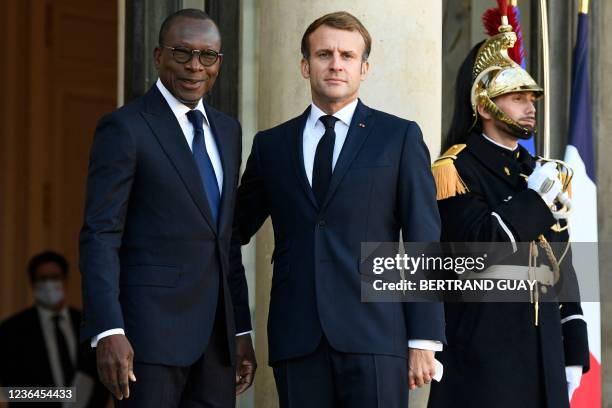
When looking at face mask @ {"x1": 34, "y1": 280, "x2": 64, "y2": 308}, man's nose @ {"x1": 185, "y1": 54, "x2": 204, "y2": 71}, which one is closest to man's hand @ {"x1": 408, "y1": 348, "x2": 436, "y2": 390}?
man's nose @ {"x1": 185, "y1": 54, "x2": 204, "y2": 71}

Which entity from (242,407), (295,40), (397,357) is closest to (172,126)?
(397,357)

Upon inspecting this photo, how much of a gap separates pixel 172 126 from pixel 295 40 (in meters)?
1.58

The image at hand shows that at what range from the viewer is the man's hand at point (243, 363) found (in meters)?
5.13

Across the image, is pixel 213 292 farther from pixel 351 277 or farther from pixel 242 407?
pixel 242 407

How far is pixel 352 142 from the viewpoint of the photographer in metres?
5.11

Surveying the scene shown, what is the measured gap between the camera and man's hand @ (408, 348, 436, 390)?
495 cm

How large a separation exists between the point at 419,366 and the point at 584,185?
2.63 m

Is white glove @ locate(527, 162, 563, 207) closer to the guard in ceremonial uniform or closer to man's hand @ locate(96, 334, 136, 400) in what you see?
the guard in ceremonial uniform

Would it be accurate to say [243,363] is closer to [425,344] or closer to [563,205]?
[425,344]

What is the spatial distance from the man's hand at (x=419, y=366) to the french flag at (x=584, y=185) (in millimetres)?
1893

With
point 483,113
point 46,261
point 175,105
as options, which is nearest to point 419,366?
point 175,105

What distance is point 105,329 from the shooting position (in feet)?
15.1

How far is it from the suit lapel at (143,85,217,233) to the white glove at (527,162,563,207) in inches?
55.9

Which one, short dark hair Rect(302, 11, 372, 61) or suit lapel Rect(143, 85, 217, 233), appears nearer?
suit lapel Rect(143, 85, 217, 233)
